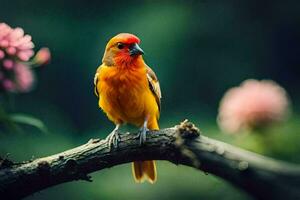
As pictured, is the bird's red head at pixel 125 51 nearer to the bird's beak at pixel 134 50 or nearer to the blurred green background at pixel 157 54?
the bird's beak at pixel 134 50

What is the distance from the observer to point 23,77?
3566 mm

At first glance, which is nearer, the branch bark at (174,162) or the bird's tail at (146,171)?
the branch bark at (174,162)

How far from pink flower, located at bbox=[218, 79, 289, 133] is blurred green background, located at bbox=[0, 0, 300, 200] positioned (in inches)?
141

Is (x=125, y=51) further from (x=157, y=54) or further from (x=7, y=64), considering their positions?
(x=157, y=54)

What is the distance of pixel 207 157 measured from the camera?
3.22 metres

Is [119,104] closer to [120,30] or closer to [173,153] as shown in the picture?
[173,153]

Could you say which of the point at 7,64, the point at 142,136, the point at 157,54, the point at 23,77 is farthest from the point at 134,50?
the point at 157,54

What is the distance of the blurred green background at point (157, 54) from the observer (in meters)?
8.69

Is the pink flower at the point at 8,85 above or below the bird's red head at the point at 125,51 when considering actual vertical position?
below

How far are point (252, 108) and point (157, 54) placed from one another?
14.9 feet

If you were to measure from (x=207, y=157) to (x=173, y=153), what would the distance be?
1.02 feet

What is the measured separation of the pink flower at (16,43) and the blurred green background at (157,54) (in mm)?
4564

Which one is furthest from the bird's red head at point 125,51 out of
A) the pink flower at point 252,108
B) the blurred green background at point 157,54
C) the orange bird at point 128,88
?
the blurred green background at point 157,54

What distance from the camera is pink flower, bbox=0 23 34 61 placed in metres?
3.48
